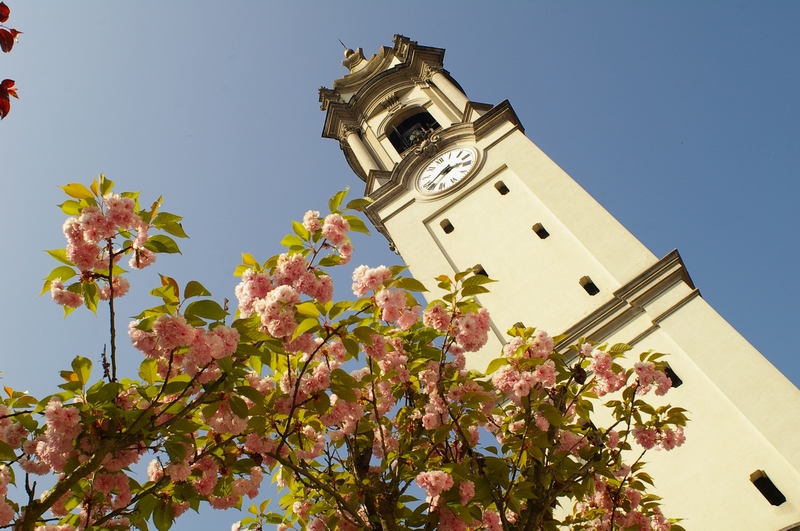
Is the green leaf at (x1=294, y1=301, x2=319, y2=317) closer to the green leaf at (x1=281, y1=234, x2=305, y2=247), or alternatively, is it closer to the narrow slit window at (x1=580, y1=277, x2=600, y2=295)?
the green leaf at (x1=281, y1=234, x2=305, y2=247)

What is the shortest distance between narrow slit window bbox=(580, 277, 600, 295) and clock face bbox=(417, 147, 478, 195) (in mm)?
5820

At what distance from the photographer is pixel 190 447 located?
16.1 feet

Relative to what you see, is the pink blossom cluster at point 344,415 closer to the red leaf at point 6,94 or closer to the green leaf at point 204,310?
the green leaf at point 204,310

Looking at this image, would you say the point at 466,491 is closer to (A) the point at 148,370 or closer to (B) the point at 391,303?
(B) the point at 391,303

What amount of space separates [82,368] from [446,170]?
53.4 ft

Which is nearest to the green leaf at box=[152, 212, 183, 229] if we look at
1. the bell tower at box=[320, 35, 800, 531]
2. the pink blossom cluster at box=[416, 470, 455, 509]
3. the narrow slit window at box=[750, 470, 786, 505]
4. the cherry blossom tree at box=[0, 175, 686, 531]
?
the cherry blossom tree at box=[0, 175, 686, 531]

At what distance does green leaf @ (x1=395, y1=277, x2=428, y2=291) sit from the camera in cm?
486

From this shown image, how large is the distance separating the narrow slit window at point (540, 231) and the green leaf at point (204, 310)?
41.2 feet

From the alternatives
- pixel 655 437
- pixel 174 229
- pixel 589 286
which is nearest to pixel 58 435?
pixel 174 229

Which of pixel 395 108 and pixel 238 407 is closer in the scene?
pixel 238 407

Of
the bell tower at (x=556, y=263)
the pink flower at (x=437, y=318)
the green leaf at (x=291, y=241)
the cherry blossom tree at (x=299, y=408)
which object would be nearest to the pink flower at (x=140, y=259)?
the cherry blossom tree at (x=299, y=408)

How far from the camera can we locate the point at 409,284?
4.92 metres

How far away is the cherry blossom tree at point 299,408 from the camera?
4.22m

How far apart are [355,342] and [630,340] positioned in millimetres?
9849
